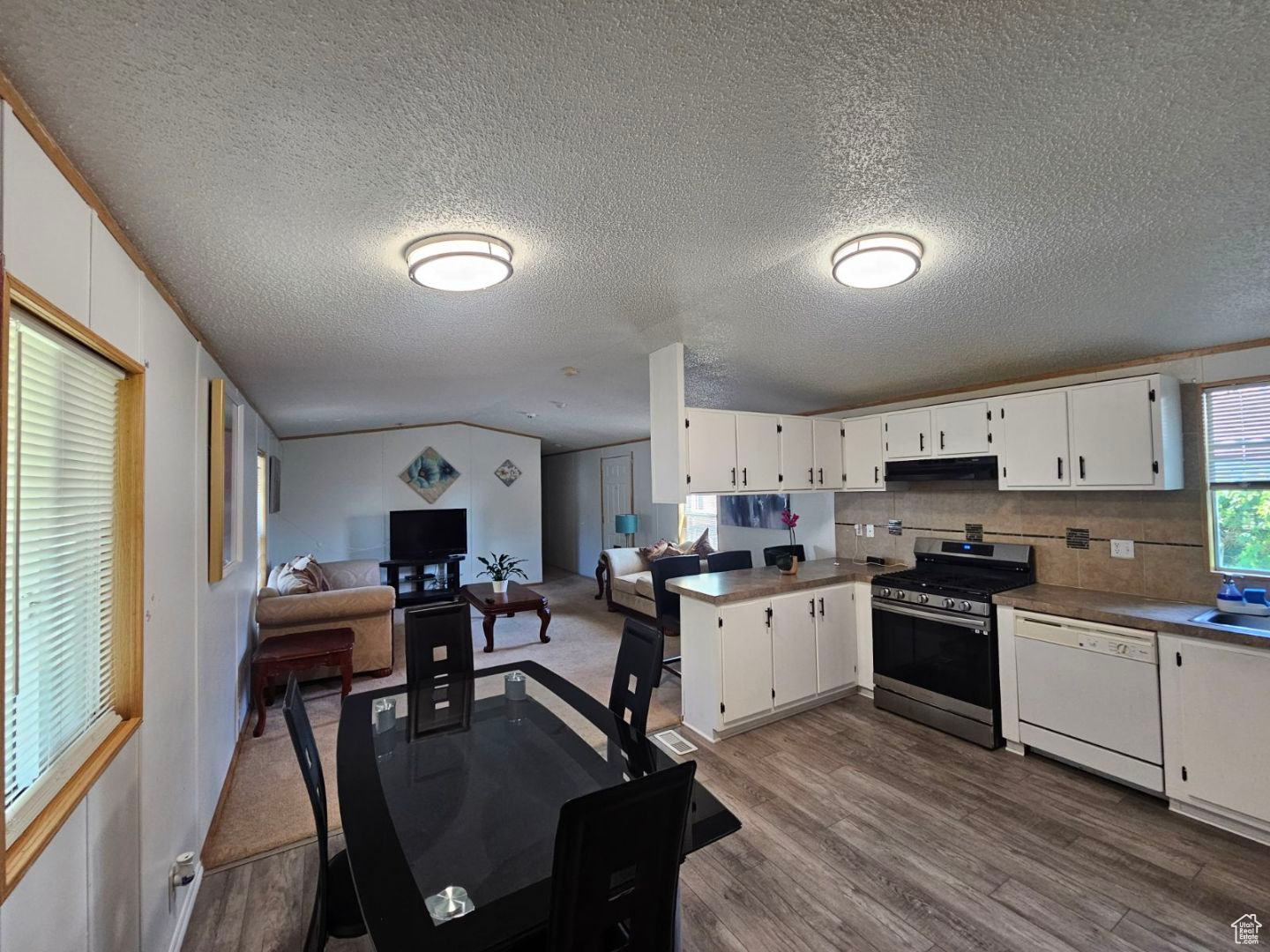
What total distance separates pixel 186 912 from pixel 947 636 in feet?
12.1

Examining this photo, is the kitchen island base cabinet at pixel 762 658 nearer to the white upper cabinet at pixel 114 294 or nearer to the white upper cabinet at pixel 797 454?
the white upper cabinet at pixel 797 454

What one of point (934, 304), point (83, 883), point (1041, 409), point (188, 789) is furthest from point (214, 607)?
point (1041, 409)

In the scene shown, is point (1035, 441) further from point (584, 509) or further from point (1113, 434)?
point (584, 509)

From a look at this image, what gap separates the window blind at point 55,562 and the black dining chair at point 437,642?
1.28 m

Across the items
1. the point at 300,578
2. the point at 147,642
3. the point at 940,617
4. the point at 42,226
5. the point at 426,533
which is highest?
the point at 42,226

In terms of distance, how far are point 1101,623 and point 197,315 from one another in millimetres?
4383

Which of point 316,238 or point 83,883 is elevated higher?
point 316,238

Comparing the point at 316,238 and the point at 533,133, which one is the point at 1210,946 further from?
the point at 316,238

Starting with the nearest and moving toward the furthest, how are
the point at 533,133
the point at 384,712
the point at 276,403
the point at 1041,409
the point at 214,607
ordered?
the point at 533,133
the point at 384,712
the point at 214,607
the point at 1041,409
the point at 276,403

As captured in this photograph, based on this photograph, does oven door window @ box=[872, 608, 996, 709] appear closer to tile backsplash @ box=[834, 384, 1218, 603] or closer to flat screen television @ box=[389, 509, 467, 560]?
tile backsplash @ box=[834, 384, 1218, 603]

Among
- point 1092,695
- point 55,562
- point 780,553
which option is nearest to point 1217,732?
point 1092,695

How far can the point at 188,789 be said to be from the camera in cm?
199

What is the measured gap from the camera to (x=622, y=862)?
1020mm

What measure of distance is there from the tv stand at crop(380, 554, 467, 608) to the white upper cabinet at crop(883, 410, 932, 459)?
18.8 ft
